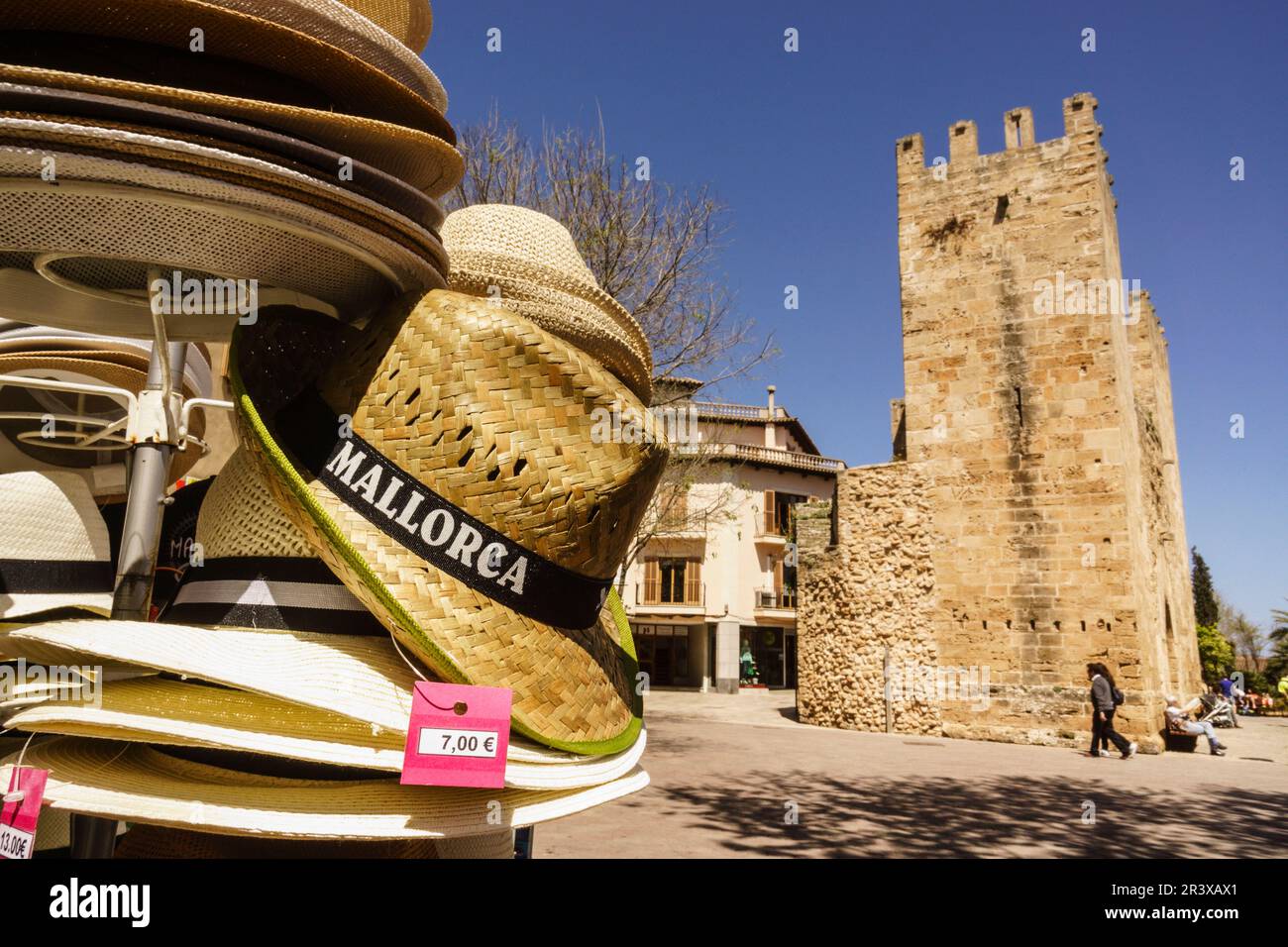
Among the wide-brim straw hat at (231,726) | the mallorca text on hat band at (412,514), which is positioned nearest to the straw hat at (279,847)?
the wide-brim straw hat at (231,726)

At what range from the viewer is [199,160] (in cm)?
109

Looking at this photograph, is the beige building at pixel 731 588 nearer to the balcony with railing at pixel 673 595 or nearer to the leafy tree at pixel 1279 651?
the balcony with railing at pixel 673 595

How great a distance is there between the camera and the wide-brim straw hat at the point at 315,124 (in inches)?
40.5

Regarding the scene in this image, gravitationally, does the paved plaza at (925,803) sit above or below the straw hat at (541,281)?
below

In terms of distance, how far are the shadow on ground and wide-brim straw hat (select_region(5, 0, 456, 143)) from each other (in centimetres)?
552

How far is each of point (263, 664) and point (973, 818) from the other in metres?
7.41

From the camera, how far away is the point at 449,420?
1.37 m

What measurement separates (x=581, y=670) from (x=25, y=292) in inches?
52.7

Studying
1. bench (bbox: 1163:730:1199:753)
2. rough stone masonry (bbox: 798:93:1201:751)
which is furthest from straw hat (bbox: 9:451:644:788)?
bench (bbox: 1163:730:1199:753)

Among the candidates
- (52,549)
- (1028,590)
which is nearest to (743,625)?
(1028,590)

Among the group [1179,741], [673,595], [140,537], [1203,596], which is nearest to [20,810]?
[140,537]

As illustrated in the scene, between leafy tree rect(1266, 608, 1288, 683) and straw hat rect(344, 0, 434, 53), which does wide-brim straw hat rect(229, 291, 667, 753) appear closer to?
straw hat rect(344, 0, 434, 53)

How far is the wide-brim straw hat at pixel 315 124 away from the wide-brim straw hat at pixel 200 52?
0.20ft
